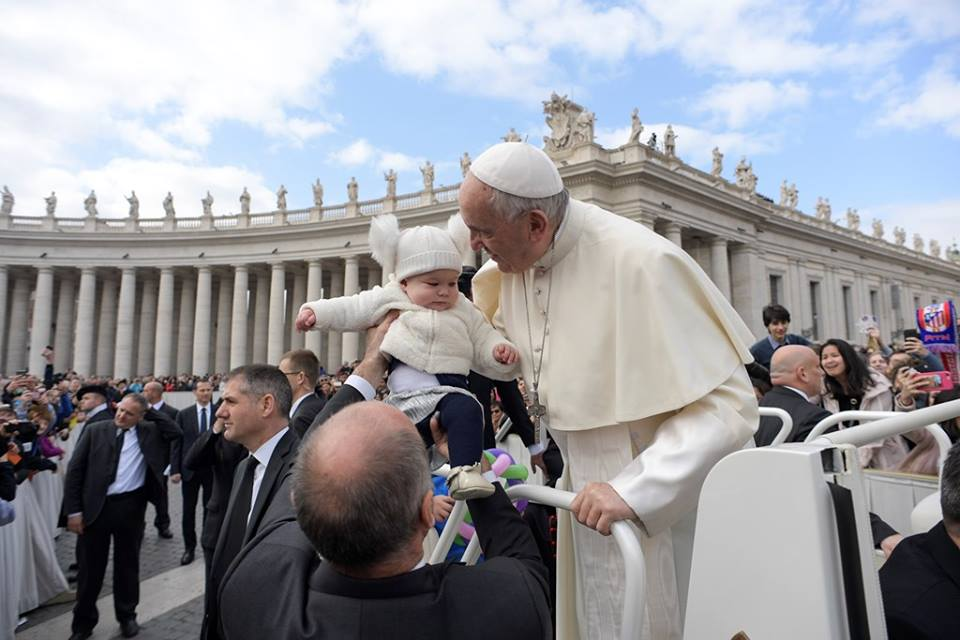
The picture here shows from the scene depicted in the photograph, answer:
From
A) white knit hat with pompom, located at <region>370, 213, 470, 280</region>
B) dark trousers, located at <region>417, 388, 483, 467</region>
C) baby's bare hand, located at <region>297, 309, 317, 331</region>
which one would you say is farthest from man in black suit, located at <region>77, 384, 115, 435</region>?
dark trousers, located at <region>417, 388, 483, 467</region>

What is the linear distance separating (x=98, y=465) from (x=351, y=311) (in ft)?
16.0

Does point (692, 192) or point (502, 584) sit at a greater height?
point (692, 192)

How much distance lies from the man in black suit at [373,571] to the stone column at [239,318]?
137 feet

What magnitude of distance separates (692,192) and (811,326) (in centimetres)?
1489

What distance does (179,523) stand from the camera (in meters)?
10.0

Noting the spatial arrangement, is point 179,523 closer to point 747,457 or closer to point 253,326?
point 747,457

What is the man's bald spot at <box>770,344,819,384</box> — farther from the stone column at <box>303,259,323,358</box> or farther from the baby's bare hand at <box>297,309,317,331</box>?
the stone column at <box>303,259,323,358</box>

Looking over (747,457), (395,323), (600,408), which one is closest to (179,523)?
(395,323)

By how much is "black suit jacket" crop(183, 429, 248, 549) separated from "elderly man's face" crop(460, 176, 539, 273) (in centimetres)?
398

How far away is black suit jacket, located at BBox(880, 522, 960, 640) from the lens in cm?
151

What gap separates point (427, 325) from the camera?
2.48 metres

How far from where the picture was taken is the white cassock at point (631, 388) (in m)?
1.76

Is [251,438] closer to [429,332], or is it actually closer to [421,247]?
[429,332]

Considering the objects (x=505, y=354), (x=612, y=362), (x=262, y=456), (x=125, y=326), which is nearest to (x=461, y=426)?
(x=505, y=354)
